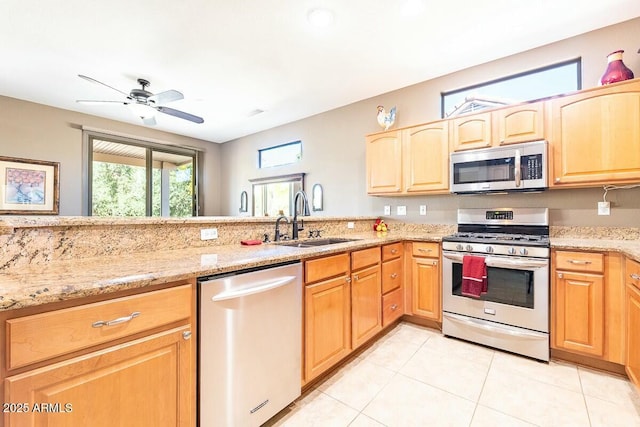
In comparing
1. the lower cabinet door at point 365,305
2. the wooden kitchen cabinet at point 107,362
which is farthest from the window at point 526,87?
the wooden kitchen cabinet at point 107,362

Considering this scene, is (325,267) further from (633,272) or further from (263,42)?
(263,42)

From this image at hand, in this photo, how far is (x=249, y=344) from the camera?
4.49 feet

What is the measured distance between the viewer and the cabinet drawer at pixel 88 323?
0.80 m

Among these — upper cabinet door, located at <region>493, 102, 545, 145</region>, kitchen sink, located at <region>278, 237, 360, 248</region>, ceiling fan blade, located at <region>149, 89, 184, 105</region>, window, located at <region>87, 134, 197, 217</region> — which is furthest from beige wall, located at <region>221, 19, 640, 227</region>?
ceiling fan blade, located at <region>149, 89, 184, 105</region>

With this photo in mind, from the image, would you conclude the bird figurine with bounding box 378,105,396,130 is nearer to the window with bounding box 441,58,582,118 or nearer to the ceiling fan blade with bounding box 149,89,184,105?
the window with bounding box 441,58,582,118

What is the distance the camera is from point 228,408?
129 cm

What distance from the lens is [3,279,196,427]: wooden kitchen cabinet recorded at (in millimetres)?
816

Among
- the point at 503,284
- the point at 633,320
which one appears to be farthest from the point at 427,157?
the point at 633,320

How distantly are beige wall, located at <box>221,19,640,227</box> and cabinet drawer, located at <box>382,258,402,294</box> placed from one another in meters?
0.89

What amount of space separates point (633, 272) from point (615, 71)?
5.26ft

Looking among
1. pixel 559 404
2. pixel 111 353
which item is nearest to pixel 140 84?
pixel 111 353

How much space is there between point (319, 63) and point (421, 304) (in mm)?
2750

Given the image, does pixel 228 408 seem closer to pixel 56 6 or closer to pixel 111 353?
pixel 111 353

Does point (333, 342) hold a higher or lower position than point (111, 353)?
lower
